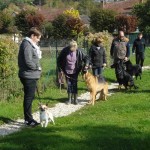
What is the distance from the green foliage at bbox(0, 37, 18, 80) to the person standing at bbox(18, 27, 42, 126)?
3233 mm

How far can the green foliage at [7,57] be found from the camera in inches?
512

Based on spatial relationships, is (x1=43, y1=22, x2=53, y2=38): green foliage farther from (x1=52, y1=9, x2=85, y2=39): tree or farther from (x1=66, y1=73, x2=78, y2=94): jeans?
(x1=66, y1=73, x2=78, y2=94): jeans

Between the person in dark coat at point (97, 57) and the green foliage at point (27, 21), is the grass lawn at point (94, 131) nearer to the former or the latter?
the person in dark coat at point (97, 57)

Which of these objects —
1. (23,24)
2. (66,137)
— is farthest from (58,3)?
(66,137)

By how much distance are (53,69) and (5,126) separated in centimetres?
729

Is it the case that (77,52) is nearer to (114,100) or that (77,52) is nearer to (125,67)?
(114,100)

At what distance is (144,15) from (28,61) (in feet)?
177

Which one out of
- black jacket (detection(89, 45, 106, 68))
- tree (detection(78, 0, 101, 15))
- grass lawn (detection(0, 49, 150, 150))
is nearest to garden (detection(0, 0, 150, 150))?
grass lawn (detection(0, 49, 150, 150))

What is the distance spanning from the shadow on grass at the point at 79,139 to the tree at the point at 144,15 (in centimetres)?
5133

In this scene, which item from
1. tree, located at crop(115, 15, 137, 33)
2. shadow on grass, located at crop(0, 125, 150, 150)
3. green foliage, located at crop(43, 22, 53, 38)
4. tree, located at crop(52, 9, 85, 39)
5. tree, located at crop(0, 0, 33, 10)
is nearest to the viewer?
shadow on grass, located at crop(0, 125, 150, 150)

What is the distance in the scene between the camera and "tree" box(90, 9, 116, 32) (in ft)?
214

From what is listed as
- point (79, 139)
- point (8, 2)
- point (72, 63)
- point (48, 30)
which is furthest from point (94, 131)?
point (8, 2)

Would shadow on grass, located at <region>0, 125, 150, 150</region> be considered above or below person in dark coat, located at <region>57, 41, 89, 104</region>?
below

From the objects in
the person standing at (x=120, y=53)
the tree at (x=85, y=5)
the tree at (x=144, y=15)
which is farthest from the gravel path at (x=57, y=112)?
the tree at (x=85, y=5)
